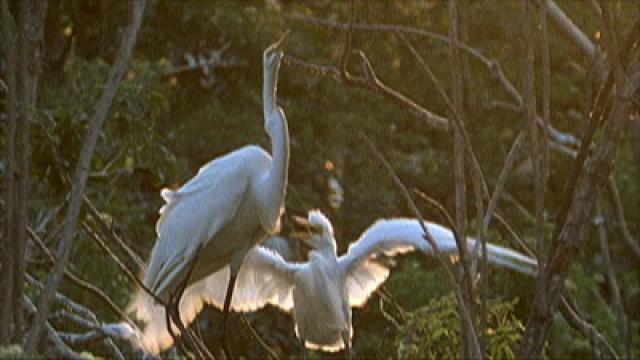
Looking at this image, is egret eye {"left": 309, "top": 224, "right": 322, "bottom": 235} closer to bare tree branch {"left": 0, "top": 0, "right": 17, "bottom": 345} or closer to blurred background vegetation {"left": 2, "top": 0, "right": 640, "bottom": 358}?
blurred background vegetation {"left": 2, "top": 0, "right": 640, "bottom": 358}

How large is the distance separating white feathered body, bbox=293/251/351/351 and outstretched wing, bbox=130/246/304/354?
6 centimetres

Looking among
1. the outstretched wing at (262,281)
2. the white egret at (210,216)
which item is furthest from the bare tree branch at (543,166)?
the outstretched wing at (262,281)

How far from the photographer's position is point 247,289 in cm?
684

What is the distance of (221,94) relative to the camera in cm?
1274

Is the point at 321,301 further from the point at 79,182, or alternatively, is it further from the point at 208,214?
the point at 79,182

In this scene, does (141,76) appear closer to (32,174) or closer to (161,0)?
(32,174)

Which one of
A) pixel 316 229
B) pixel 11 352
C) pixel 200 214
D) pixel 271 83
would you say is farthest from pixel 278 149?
pixel 11 352

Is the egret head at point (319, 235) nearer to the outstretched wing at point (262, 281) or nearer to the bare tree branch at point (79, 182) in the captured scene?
the outstretched wing at point (262, 281)

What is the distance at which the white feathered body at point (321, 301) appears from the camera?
270 inches

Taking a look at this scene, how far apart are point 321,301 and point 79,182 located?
4.42 meters

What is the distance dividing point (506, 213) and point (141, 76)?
3133mm

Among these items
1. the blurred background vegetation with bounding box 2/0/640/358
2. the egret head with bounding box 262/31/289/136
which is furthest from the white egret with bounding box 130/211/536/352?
the blurred background vegetation with bounding box 2/0/640/358

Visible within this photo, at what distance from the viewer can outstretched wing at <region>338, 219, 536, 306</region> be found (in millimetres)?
5656

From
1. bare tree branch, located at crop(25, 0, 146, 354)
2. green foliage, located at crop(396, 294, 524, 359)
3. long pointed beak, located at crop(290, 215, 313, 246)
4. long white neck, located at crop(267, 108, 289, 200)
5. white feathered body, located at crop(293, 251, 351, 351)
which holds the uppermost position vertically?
bare tree branch, located at crop(25, 0, 146, 354)
